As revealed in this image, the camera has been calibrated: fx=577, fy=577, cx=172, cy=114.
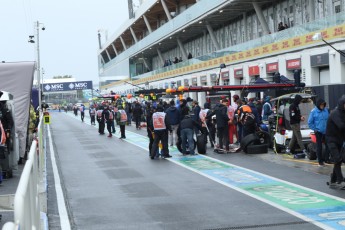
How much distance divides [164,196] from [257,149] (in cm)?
769

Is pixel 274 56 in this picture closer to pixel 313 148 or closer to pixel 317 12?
pixel 317 12

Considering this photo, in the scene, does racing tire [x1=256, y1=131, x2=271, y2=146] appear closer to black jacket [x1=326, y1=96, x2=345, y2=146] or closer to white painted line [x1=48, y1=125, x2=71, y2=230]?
white painted line [x1=48, y1=125, x2=71, y2=230]

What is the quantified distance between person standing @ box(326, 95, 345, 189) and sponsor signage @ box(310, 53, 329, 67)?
16.7m

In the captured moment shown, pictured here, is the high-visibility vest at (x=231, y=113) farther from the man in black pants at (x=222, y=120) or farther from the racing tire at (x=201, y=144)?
the racing tire at (x=201, y=144)

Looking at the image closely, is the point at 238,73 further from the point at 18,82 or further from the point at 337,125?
the point at 337,125

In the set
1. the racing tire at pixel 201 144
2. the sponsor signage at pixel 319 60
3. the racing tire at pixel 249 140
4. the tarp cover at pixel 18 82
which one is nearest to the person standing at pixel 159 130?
the racing tire at pixel 201 144

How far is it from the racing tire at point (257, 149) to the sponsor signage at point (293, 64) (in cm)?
1274

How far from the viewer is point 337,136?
1080 centimetres

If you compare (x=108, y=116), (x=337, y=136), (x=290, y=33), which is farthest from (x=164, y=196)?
(x=290, y=33)

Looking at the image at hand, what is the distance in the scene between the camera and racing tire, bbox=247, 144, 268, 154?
58.9ft

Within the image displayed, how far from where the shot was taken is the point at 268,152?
1822 cm

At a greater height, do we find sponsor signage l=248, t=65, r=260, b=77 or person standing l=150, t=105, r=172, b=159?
sponsor signage l=248, t=65, r=260, b=77

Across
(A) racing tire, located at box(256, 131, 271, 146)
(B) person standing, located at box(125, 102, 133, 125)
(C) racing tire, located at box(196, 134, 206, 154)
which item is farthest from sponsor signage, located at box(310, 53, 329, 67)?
(B) person standing, located at box(125, 102, 133, 125)

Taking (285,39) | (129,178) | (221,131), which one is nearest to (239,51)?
(285,39)
